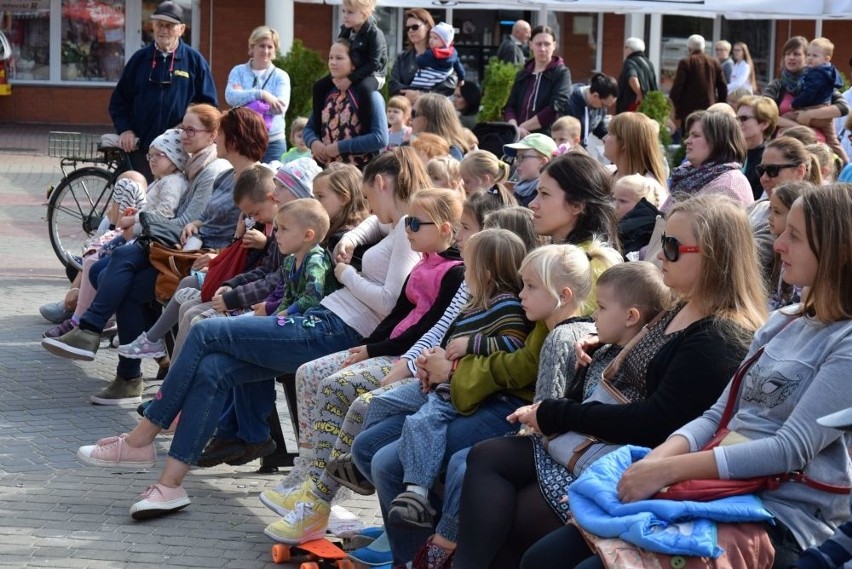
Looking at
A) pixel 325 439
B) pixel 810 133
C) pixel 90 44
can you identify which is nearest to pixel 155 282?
pixel 325 439

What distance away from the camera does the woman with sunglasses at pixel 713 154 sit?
21.2 ft

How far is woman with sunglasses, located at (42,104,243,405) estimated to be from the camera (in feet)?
24.5

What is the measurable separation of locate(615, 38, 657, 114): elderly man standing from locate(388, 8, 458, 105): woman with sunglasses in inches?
107

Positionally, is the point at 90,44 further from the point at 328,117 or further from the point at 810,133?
the point at 810,133

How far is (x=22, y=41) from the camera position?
2578 cm

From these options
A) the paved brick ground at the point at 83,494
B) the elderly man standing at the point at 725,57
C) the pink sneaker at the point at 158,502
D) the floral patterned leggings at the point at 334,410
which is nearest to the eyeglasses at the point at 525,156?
the paved brick ground at the point at 83,494

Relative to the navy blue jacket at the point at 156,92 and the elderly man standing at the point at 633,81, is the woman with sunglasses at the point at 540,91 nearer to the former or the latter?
the elderly man standing at the point at 633,81

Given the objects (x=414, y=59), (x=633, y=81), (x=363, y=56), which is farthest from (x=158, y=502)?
(x=633, y=81)

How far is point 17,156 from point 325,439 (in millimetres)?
16371

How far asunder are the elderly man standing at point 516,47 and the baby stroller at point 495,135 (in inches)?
269

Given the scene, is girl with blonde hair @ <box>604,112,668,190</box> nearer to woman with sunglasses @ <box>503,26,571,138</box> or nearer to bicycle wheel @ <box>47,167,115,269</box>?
woman with sunglasses @ <box>503,26,571,138</box>

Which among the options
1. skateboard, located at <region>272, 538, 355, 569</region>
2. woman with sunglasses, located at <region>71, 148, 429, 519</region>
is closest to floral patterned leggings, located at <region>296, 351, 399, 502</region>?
skateboard, located at <region>272, 538, 355, 569</region>

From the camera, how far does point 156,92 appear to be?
9703 mm

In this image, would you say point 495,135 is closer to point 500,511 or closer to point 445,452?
point 445,452
